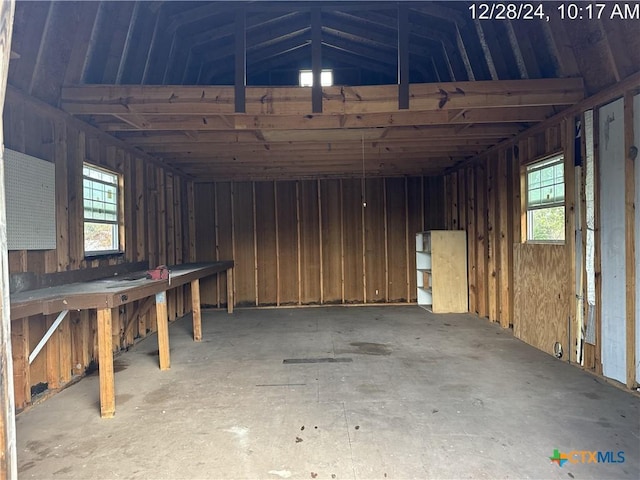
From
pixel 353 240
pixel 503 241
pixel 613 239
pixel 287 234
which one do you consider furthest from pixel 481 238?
pixel 287 234

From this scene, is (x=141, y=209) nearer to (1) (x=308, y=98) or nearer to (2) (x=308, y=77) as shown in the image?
(1) (x=308, y=98)

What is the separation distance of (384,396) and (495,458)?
1018mm

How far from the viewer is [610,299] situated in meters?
3.29

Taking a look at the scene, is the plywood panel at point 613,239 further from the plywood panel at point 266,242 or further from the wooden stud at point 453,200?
the plywood panel at point 266,242

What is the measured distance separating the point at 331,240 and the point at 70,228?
187 inches

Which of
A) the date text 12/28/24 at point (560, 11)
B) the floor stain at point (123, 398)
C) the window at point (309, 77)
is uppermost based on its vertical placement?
the window at point (309, 77)

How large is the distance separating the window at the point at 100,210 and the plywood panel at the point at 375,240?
4.61 m

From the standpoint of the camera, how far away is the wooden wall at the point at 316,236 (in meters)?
7.48

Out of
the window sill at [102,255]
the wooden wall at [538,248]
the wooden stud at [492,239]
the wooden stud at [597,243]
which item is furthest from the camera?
the wooden stud at [492,239]

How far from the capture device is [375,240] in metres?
7.54

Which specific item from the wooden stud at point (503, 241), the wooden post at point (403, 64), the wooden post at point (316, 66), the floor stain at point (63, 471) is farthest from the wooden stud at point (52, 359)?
the wooden stud at point (503, 241)

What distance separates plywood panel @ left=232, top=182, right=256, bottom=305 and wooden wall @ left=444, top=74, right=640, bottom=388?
4220 mm

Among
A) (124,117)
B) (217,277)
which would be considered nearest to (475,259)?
(217,277)

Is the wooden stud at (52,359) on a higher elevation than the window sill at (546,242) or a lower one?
lower
